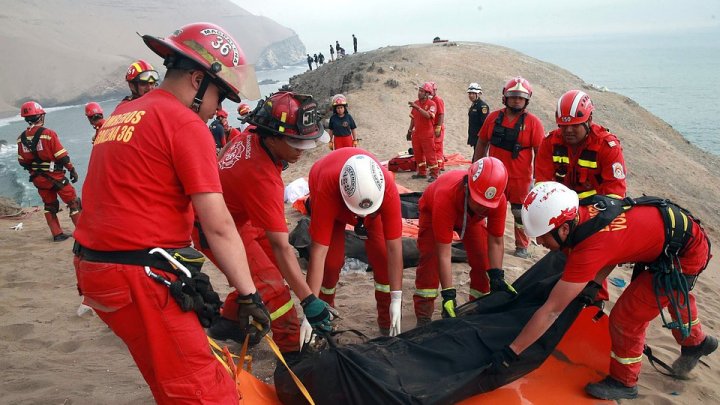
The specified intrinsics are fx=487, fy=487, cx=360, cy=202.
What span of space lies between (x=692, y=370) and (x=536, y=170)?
196 centimetres

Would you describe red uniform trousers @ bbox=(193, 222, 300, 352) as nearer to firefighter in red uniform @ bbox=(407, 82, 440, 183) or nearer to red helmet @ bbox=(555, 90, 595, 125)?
red helmet @ bbox=(555, 90, 595, 125)

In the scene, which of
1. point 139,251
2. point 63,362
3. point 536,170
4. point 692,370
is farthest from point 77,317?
point 692,370

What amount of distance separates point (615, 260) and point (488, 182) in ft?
2.92

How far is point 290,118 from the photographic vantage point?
9.50ft

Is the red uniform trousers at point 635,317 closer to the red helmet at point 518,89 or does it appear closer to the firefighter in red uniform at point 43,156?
the red helmet at point 518,89

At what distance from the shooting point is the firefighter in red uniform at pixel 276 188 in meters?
2.89

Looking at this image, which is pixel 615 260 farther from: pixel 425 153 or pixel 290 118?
pixel 425 153

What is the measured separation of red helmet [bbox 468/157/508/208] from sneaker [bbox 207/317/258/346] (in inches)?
79.4

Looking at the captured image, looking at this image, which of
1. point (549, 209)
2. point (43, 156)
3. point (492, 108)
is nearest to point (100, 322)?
point (43, 156)

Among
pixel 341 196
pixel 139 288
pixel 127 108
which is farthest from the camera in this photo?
pixel 341 196

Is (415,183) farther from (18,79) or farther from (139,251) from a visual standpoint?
(18,79)

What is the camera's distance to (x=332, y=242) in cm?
373

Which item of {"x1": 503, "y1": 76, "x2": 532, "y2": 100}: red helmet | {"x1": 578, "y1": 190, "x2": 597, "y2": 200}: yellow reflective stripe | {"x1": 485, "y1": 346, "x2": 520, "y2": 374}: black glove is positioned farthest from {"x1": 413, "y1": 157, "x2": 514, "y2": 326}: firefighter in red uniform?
{"x1": 503, "y1": 76, "x2": 532, "y2": 100}: red helmet

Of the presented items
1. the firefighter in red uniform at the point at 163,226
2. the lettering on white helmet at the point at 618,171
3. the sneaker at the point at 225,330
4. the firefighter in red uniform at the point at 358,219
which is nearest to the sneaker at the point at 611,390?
the firefighter in red uniform at the point at 358,219
